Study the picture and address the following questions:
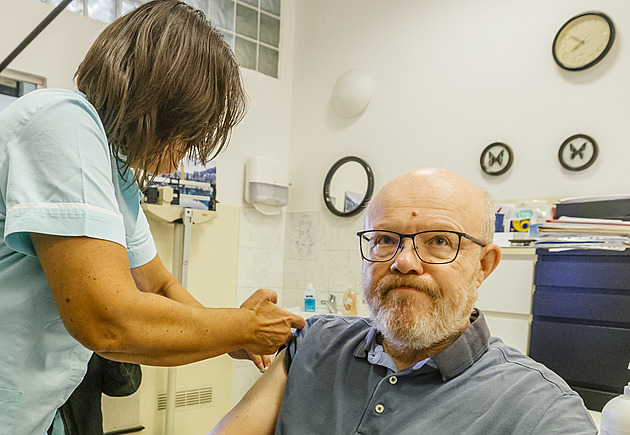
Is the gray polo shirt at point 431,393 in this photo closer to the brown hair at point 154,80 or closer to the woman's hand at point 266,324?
the woman's hand at point 266,324

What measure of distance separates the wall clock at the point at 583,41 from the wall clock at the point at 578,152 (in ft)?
1.29

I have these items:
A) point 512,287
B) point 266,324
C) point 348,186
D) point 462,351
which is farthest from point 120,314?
point 348,186

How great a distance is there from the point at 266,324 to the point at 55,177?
1.87ft

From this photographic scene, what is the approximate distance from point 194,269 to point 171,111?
2.63 meters

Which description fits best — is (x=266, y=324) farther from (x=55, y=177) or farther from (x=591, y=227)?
(x=591, y=227)

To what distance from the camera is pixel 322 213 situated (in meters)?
4.08

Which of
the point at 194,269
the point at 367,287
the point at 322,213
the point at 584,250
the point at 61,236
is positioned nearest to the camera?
the point at 61,236

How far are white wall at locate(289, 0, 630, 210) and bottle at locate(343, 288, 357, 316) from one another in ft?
2.73

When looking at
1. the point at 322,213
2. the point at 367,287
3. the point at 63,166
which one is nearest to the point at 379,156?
the point at 322,213

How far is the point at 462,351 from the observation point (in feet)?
4.00

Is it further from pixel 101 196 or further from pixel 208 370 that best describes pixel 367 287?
pixel 208 370

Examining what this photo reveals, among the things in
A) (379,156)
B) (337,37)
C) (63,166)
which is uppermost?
(337,37)

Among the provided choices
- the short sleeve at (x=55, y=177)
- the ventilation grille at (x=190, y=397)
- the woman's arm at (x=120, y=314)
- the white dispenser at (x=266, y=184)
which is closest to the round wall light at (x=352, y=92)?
the white dispenser at (x=266, y=184)

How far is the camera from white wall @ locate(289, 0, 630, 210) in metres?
2.77
